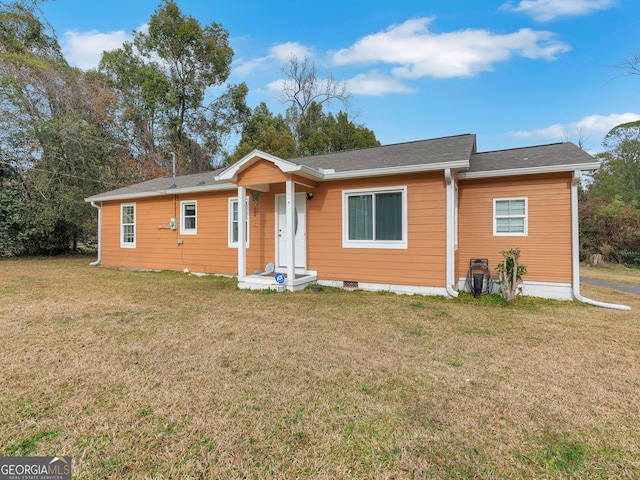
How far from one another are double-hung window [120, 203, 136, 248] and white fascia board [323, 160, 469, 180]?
753cm

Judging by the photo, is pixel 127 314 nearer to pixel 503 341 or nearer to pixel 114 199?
pixel 503 341

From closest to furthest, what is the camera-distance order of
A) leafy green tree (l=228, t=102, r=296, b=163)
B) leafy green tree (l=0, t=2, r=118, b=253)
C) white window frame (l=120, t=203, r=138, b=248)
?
white window frame (l=120, t=203, r=138, b=248)
leafy green tree (l=0, t=2, r=118, b=253)
leafy green tree (l=228, t=102, r=296, b=163)

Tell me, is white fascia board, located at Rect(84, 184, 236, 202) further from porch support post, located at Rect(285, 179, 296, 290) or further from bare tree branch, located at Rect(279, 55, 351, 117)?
bare tree branch, located at Rect(279, 55, 351, 117)

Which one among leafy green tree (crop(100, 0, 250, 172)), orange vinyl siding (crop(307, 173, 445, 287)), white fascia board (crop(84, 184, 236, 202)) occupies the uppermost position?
leafy green tree (crop(100, 0, 250, 172))

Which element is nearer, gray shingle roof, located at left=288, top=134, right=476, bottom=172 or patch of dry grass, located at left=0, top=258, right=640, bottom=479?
patch of dry grass, located at left=0, top=258, right=640, bottom=479

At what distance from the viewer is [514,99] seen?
12.5 meters

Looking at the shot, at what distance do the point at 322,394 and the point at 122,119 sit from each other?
20993 mm

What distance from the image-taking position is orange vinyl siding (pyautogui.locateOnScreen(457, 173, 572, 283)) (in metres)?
6.28

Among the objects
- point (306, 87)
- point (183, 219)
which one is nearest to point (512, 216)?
point (183, 219)

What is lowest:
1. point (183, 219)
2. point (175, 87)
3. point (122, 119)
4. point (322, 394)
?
point (322, 394)

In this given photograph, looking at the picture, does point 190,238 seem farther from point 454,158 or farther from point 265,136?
point 265,136

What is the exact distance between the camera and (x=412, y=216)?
Answer: 21.3 ft

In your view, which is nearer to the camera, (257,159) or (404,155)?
(257,159)

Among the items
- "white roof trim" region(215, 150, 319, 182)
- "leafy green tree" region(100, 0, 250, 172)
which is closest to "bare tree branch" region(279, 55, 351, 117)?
"leafy green tree" region(100, 0, 250, 172)
